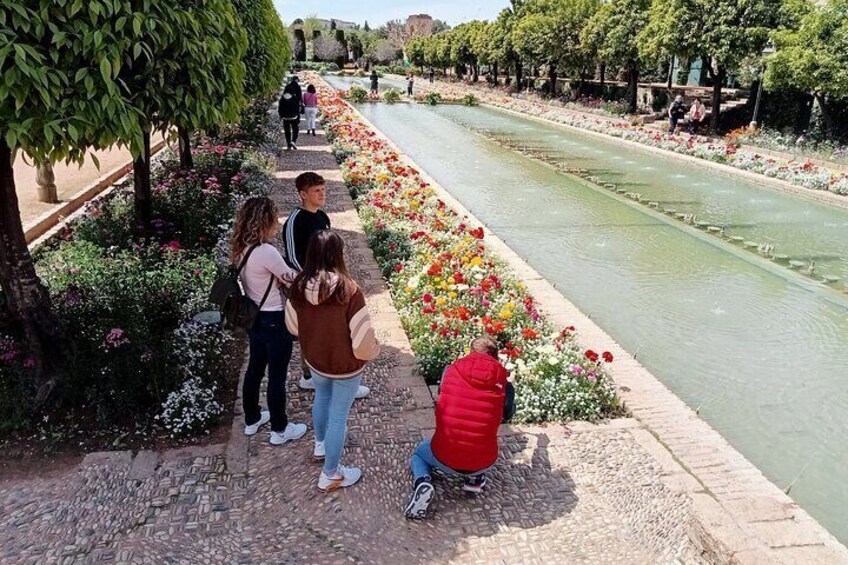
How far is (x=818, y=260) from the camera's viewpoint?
8703 mm

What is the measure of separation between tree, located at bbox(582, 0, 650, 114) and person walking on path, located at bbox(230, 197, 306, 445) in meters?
24.4

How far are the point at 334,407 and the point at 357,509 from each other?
0.57 meters

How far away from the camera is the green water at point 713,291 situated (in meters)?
4.70

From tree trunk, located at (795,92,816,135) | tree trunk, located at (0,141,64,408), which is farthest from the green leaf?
tree trunk, located at (795,92,816,135)

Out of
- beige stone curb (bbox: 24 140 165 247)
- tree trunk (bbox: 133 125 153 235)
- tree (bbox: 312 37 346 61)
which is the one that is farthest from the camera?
tree (bbox: 312 37 346 61)

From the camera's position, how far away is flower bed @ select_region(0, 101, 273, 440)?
13.0ft

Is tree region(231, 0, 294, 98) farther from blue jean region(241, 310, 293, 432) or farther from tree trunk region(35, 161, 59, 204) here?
blue jean region(241, 310, 293, 432)

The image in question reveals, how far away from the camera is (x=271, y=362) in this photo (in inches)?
144

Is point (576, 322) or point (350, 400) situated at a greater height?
point (350, 400)

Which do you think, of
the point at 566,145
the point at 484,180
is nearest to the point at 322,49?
the point at 566,145

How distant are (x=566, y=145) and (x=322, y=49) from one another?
226ft

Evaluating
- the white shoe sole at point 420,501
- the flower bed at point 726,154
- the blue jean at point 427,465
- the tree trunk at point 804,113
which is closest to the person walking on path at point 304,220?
the blue jean at point 427,465

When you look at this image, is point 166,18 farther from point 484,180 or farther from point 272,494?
point 484,180

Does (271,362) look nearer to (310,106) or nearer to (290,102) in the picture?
(290,102)
